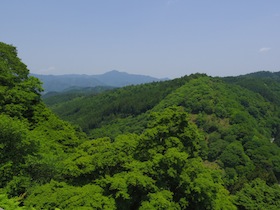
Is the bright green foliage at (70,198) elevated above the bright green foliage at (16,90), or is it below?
below

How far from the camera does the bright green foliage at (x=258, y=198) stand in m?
38.8

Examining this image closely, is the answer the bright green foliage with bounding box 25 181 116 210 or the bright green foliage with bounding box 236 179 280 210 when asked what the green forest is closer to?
the bright green foliage with bounding box 25 181 116 210

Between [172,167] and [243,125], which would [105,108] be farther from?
[172,167]

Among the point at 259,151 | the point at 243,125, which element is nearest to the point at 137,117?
the point at 243,125

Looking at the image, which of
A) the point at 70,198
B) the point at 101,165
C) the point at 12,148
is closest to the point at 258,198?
the point at 101,165

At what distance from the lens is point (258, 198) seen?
39594 millimetres

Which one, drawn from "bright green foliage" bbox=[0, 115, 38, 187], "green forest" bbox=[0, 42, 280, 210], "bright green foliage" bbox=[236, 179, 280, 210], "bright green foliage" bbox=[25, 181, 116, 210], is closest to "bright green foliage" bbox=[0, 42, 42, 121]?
"green forest" bbox=[0, 42, 280, 210]

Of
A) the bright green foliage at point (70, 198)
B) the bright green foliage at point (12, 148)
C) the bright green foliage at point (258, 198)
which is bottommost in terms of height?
the bright green foliage at point (258, 198)

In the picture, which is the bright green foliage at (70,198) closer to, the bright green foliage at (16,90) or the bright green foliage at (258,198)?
the bright green foliage at (16,90)

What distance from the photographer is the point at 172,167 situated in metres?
16.6

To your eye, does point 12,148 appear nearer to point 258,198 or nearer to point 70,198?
point 70,198

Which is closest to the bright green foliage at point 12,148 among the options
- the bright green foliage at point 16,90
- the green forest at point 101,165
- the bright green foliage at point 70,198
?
the green forest at point 101,165

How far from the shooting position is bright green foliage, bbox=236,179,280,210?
127 ft

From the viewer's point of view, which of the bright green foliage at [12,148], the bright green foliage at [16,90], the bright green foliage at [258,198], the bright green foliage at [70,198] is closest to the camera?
the bright green foliage at [70,198]
